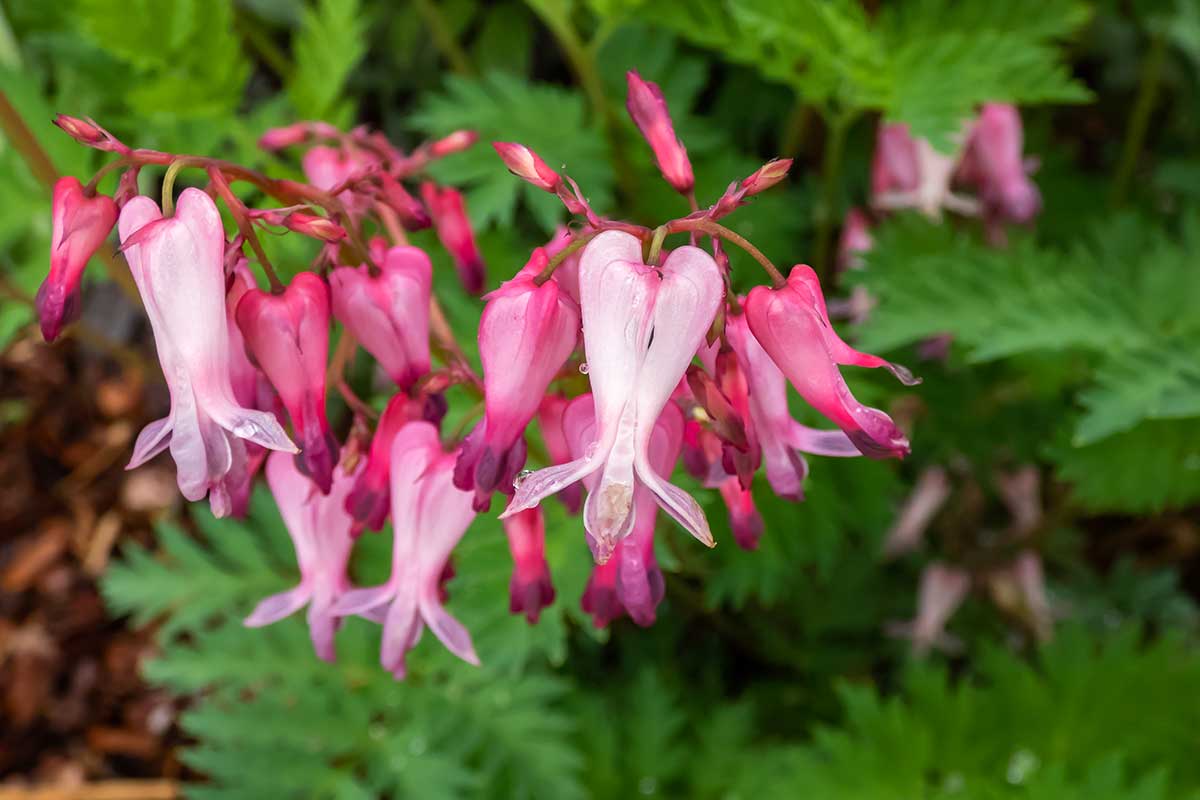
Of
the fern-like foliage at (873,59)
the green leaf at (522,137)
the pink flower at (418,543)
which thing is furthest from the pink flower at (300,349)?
the fern-like foliage at (873,59)

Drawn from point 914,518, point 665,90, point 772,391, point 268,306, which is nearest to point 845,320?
point 914,518

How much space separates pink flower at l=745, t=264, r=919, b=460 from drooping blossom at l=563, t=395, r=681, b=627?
0.51ft

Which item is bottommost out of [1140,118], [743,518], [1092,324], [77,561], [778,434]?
[77,561]

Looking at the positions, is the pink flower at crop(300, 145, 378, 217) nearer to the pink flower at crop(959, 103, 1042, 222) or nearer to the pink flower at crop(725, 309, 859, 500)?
the pink flower at crop(725, 309, 859, 500)

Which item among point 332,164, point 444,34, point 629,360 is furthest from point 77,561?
point 629,360

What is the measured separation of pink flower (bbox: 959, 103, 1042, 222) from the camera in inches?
90.1

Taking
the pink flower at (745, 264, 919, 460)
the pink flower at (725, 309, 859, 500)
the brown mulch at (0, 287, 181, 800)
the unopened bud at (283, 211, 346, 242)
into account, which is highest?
the unopened bud at (283, 211, 346, 242)

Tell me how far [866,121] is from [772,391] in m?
1.90

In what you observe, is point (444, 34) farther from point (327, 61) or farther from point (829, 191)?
point (829, 191)

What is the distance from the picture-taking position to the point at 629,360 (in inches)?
40.6

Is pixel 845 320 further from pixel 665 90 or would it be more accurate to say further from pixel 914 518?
pixel 665 90

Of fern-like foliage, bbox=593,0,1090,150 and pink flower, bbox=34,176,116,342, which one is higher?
pink flower, bbox=34,176,116,342

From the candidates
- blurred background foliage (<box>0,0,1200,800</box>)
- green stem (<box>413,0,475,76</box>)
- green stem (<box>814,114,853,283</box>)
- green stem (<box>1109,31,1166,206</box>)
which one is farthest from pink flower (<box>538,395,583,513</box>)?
green stem (<box>1109,31,1166,206</box>)

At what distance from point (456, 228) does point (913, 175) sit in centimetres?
122
